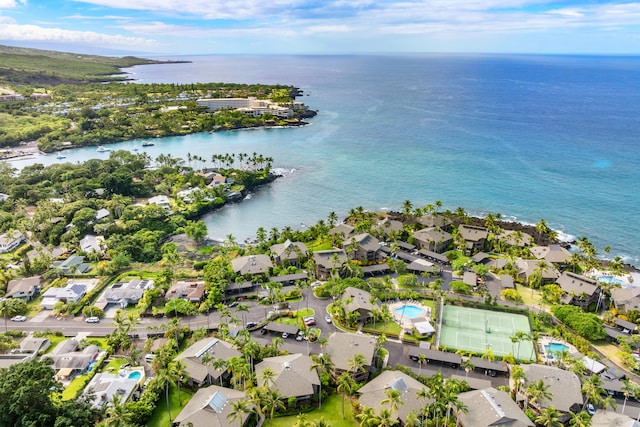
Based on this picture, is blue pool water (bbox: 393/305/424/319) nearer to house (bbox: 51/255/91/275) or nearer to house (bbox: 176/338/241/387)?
house (bbox: 176/338/241/387)

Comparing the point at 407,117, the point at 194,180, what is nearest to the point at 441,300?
the point at 194,180

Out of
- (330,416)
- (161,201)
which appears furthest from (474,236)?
(161,201)

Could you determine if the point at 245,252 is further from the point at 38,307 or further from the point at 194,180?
the point at 194,180

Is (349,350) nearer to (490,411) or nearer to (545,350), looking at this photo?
(490,411)

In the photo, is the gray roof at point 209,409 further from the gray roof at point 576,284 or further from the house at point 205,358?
the gray roof at point 576,284

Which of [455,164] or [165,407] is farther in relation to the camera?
[455,164]

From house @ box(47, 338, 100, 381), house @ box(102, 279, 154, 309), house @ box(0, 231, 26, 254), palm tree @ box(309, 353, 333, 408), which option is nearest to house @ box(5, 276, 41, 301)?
house @ box(102, 279, 154, 309)
